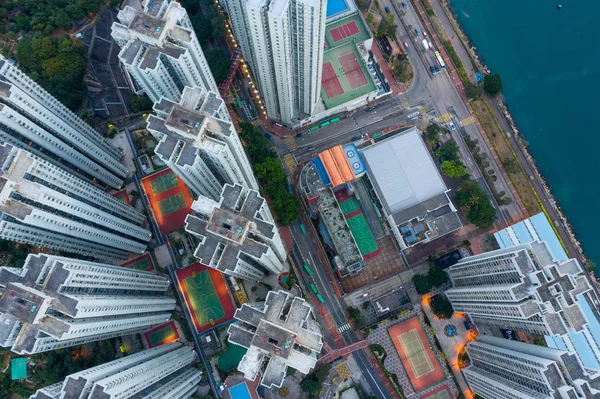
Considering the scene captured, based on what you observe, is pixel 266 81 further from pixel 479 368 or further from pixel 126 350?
pixel 479 368

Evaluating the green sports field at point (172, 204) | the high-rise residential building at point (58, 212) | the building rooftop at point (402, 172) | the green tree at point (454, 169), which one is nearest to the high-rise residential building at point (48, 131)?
the high-rise residential building at point (58, 212)

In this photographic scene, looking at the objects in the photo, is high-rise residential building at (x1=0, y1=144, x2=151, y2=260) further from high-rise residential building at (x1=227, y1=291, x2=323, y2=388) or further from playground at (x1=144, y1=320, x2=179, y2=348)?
high-rise residential building at (x1=227, y1=291, x2=323, y2=388)

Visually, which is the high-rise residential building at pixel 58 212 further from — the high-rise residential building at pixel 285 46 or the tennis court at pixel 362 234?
the tennis court at pixel 362 234

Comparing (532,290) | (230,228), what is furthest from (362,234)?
(230,228)

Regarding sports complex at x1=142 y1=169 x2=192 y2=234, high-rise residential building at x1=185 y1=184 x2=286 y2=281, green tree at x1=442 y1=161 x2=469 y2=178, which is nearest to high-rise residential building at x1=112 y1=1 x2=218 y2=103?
high-rise residential building at x1=185 y1=184 x2=286 y2=281

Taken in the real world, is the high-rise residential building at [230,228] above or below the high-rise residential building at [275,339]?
above

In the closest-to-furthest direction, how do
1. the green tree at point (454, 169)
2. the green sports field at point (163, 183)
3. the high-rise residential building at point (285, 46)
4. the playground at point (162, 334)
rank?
the high-rise residential building at point (285, 46) → the playground at point (162, 334) → the green sports field at point (163, 183) → the green tree at point (454, 169)

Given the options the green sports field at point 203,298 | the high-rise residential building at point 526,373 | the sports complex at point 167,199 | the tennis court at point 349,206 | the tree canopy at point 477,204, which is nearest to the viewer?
the high-rise residential building at point 526,373

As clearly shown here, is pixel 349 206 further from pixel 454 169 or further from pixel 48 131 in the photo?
pixel 48 131
